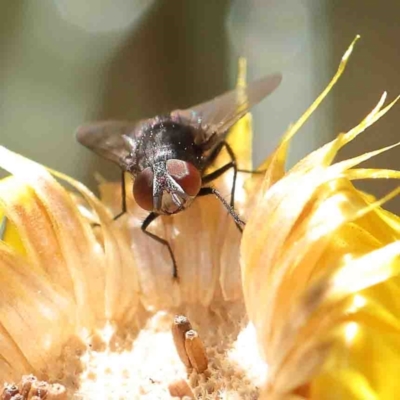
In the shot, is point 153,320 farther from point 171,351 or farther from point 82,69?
point 82,69

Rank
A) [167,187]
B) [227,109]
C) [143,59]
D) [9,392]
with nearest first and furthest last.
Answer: [9,392] < [167,187] < [227,109] < [143,59]

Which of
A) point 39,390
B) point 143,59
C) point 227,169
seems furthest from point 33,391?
point 143,59

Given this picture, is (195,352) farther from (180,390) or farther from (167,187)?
(167,187)

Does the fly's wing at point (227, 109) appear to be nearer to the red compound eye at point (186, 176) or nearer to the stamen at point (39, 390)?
the red compound eye at point (186, 176)

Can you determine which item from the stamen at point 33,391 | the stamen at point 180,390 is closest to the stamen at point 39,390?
the stamen at point 33,391

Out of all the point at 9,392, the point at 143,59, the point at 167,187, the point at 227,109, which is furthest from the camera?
the point at 143,59

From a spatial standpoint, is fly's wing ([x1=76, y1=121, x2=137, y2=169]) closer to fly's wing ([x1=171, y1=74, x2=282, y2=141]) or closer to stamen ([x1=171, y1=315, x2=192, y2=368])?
fly's wing ([x1=171, y1=74, x2=282, y2=141])
